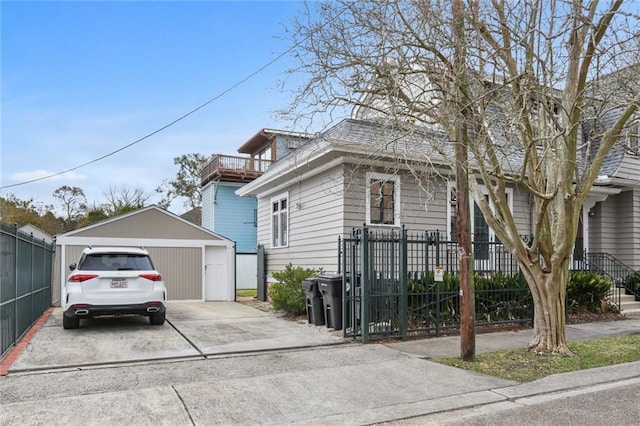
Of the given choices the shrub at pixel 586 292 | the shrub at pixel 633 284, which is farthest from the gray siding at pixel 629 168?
the shrub at pixel 586 292

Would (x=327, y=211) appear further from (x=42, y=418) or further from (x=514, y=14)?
(x=42, y=418)

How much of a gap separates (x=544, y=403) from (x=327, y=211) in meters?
7.67

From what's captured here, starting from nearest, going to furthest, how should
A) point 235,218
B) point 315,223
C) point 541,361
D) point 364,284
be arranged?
point 541,361 < point 364,284 < point 315,223 < point 235,218

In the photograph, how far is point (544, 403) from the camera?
5402 mm

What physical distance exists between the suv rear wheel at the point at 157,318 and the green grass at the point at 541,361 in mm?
5771

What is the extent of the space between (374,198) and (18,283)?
788 centimetres

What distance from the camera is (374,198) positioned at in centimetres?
1215

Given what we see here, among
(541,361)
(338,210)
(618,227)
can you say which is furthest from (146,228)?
(618,227)

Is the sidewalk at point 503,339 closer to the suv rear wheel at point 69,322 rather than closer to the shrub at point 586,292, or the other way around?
the shrub at point 586,292

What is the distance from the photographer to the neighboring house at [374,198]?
11.2m

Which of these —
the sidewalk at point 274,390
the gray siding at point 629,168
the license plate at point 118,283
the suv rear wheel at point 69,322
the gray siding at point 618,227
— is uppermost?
the gray siding at point 629,168

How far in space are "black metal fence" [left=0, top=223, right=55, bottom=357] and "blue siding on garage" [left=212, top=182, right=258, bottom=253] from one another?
51.9ft

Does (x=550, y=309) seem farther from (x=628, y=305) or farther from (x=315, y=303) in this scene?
(x=628, y=305)

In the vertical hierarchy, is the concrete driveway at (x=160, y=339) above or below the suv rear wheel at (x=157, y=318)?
below
